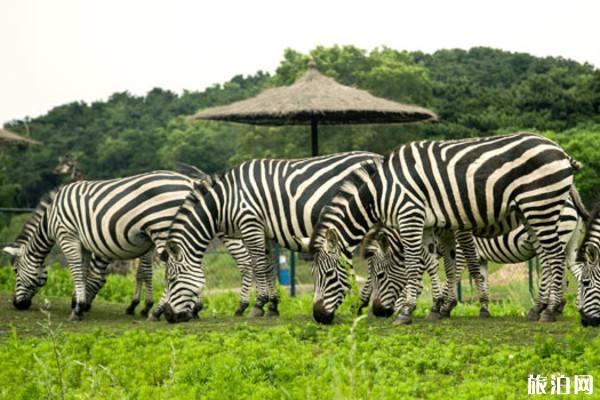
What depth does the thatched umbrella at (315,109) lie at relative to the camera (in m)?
20.0

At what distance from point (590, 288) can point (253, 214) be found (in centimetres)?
409

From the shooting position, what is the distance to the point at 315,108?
65.7 ft

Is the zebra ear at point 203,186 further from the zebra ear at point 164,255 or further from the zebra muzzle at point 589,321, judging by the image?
the zebra muzzle at point 589,321

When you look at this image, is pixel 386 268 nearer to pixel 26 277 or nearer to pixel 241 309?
pixel 241 309

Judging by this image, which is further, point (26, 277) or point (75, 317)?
point (26, 277)

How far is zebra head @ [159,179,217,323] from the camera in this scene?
35.8 ft

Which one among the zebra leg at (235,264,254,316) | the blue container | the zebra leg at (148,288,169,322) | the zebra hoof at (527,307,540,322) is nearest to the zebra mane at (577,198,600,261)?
the zebra hoof at (527,307,540,322)

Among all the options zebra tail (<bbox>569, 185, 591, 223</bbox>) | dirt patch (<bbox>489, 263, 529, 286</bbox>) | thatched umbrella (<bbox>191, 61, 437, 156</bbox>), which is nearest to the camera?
zebra tail (<bbox>569, 185, 591, 223</bbox>)

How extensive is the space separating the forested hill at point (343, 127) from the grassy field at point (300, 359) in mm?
17877

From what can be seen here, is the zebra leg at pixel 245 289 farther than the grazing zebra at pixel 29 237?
No

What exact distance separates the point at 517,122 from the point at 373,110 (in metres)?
17.4

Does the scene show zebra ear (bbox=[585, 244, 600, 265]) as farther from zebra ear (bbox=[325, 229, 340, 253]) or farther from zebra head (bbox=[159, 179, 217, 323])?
zebra head (bbox=[159, 179, 217, 323])

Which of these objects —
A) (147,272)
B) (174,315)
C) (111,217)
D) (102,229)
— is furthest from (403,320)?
(147,272)

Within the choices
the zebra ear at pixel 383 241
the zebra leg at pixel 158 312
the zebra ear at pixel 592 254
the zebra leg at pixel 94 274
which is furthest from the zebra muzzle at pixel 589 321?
the zebra leg at pixel 94 274
